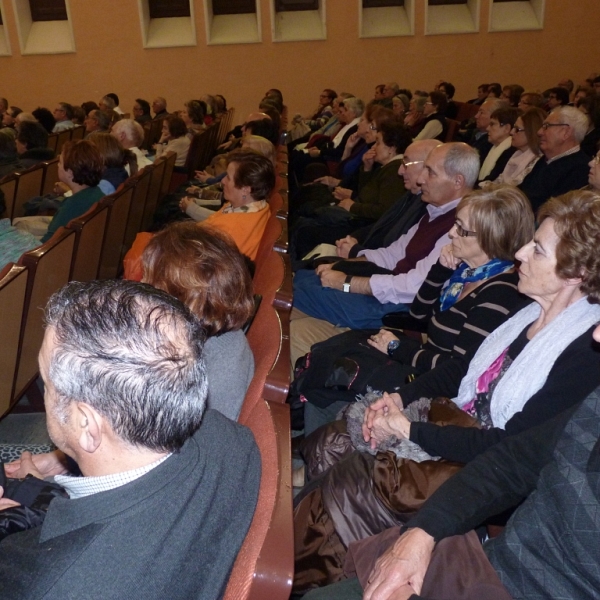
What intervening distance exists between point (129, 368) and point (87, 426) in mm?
106

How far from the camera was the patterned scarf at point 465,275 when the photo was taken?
2.16m

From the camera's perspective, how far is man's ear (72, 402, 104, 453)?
0.95 meters

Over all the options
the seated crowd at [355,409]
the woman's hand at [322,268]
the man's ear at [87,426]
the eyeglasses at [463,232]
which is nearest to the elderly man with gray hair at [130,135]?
the seated crowd at [355,409]

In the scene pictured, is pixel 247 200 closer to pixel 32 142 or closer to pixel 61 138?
pixel 32 142

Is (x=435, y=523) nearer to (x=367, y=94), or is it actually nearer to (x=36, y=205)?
(x=36, y=205)

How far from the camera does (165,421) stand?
947 millimetres

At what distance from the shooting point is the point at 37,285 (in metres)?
2.45

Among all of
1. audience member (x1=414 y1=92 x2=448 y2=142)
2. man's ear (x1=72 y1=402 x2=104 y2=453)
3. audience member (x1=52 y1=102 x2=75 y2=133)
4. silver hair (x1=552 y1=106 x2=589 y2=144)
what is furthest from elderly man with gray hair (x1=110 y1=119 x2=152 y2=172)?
man's ear (x1=72 y1=402 x2=104 y2=453)

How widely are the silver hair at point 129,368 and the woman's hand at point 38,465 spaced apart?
721 mm

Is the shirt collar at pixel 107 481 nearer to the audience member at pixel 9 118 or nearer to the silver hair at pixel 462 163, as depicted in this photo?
the silver hair at pixel 462 163

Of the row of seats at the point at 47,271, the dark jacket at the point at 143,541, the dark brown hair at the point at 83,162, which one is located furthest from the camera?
the dark brown hair at the point at 83,162

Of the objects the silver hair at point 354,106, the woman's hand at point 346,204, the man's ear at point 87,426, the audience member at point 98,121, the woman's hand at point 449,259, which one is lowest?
the woman's hand at point 346,204

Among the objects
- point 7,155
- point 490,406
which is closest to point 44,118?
point 7,155

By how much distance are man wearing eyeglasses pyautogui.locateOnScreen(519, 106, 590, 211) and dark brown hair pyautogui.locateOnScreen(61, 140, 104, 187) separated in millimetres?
2453
